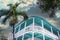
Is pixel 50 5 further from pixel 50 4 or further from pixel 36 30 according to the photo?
pixel 36 30

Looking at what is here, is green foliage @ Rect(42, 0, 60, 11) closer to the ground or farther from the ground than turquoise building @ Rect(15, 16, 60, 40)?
farther from the ground

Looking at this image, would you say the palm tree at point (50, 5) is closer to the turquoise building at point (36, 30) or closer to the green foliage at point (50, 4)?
the green foliage at point (50, 4)

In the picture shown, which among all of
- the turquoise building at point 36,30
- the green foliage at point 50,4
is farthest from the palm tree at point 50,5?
the turquoise building at point 36,30

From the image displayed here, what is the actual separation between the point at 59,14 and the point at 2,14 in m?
3.28

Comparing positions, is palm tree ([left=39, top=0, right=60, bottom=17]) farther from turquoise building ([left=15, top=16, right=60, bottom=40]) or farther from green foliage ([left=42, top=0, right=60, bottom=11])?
turquoise building ([left=15, top=16, right=60, bottom=40])

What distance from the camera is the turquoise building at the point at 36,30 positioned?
40.9 ft

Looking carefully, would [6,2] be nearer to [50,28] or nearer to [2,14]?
[2,14]

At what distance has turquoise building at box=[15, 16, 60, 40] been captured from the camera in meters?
12.5

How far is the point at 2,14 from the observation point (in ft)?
44.0

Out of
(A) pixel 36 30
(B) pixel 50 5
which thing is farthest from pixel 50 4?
(A) pixel 36 30

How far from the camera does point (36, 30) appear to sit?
12.6 metres

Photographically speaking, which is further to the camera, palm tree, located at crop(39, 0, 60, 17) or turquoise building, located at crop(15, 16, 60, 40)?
palm tree, located at crop(39, 0, 60, 17)

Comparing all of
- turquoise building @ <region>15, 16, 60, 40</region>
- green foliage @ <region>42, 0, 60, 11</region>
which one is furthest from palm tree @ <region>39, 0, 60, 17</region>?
turquoise building @ <region>15, 16, 60, 40</region>

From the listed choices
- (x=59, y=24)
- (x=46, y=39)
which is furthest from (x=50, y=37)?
(x=59, y=24)
